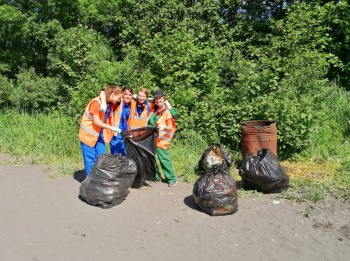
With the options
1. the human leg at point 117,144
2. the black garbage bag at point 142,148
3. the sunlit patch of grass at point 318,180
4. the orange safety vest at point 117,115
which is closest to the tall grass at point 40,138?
the human leg at point 117,144

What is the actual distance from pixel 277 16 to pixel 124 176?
8531mm

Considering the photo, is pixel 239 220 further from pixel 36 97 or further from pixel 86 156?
pixel 36 97

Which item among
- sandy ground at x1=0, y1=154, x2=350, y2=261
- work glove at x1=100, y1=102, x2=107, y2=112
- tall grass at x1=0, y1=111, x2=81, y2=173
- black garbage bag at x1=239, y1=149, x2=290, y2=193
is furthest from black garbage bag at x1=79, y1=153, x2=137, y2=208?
tall grass at x1=0, y1=111, x2=81, y2=173

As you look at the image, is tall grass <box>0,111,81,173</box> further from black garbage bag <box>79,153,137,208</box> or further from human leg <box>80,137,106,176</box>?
black garbage bag <box>79,153,137,208</box>

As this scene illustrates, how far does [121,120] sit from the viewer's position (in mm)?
5438

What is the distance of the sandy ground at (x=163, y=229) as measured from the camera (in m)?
3.61

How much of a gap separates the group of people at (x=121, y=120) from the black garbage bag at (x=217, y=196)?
997mm

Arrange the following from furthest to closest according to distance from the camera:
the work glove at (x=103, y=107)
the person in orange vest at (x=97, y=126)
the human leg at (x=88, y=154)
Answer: the human leg at (x=88, y=154)
the person in orange vest at (x=97, y=126)
the work glove at (x=103, y=107)

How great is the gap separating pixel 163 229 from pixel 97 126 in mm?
1705

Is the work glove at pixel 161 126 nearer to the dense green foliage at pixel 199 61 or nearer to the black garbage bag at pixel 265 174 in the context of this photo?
the black garbage bag at pixel 265 174

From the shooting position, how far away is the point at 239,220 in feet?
14.2

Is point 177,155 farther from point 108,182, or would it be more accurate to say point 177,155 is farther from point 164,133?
point 108,182

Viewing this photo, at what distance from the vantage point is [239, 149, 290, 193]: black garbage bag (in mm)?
4883

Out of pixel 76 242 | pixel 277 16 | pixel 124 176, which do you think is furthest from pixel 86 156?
pixel 277 16
